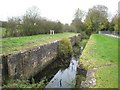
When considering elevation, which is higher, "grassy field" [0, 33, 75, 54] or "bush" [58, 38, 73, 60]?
"grassy field" [0, 33, 75, 54]

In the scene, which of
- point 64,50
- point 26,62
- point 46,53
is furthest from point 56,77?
point 64,50

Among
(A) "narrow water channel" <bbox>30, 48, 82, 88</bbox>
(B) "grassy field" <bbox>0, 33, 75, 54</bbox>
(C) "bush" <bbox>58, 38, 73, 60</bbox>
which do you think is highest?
(B) "grassy field" <bbox>0, 33, 75, 54</bbox>

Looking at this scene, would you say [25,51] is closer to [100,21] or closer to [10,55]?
[10,55]

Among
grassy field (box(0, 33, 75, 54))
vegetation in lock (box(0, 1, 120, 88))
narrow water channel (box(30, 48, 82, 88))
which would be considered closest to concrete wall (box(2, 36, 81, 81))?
vegetation in lock (box(0, 1, 120, 88))

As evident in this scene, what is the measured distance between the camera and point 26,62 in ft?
46.2

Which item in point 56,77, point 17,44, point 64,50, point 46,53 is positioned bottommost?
point 56,77

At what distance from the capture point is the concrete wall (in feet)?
36.9

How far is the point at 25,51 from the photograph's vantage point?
1416 cm

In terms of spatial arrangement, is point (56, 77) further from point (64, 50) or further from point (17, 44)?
point (64, 50)

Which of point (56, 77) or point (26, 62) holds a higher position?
point (26, 62)

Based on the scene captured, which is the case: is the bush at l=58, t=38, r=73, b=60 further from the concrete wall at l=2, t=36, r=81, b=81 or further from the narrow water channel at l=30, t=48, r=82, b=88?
the narrow water channel at l=30, t=48, r=82, b=88

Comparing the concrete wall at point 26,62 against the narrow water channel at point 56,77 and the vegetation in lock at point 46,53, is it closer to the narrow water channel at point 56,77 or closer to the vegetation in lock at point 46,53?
the vegetation in lock at point 46,53

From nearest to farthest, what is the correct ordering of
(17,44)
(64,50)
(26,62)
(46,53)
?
1. (26,62)
2. (17,44)
3. (46,53)
4. (64,50)

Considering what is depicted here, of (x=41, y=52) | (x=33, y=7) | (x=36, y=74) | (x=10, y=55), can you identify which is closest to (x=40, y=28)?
(x=33, y=7)
